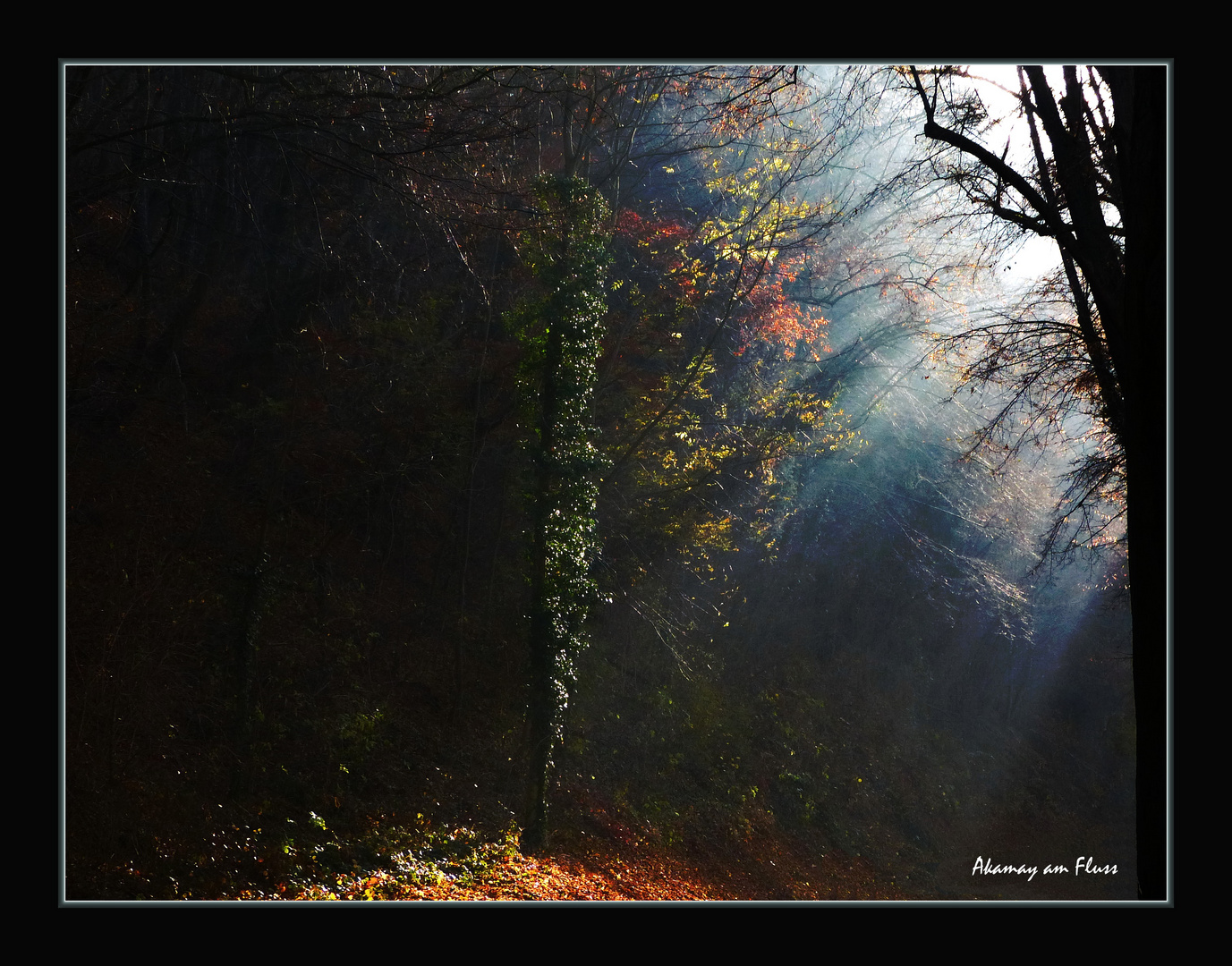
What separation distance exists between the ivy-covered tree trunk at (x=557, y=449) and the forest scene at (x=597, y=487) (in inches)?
2.3

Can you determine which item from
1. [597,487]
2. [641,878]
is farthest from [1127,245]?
[641,878]

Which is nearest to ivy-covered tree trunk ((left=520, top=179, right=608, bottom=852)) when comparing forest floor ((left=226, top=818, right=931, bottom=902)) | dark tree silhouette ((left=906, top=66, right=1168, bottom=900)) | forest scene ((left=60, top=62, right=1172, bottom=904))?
forest scene ((left=60, top=62, right=1172, bottom=904))

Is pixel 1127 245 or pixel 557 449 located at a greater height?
pixel 1127 245

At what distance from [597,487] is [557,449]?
0.76 meters

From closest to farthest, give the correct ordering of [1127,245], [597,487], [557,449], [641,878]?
1. [1127,245]
2. [557,449]
3. [597,487]
4. [641,878]

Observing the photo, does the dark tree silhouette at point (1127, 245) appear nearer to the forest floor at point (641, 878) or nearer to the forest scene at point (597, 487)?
the forest scene at point (597, 487)

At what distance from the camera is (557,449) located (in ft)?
33.8

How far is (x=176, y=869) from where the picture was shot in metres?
6.57

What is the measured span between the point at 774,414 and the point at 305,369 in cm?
844

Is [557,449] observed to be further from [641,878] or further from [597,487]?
[641,878]

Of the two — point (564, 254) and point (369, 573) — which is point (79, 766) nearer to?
point (369, 573)

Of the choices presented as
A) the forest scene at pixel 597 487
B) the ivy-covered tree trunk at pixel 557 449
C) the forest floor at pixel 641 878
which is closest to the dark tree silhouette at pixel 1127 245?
the forest scene at pixel 597 487

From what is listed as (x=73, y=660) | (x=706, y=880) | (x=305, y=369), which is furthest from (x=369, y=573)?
(x=706, y=880)

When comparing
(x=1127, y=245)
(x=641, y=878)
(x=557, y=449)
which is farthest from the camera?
(x=641, y=878)
